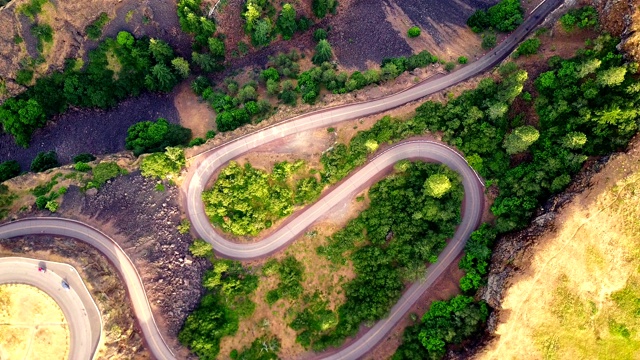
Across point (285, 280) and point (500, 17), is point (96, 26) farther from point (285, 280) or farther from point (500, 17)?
point (500, 17)

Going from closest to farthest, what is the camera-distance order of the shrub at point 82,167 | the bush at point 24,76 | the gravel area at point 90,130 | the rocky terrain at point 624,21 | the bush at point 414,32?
the rocky terrain at point 624,21 → the shrub at point 82,167 → the bush at point 24,76 → the bush at point 414,32 → the gravel area at point 90,130

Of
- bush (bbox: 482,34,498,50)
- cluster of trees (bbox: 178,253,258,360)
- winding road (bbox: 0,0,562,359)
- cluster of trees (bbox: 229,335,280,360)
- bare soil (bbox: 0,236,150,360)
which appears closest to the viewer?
bare soil (bbox: 0,236,150,360)

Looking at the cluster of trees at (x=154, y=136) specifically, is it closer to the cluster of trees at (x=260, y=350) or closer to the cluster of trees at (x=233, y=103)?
the cluster of trees at (x=233, y=103)

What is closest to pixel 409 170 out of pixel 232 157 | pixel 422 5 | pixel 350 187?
pixel 350 187

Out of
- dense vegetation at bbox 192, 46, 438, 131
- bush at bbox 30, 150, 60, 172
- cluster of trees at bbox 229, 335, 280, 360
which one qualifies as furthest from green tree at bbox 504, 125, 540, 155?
bush at bbox 30, 150, 60, 172

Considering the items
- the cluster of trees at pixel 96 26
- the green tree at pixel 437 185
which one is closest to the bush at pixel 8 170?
the cluster of trees at pixel 96 26

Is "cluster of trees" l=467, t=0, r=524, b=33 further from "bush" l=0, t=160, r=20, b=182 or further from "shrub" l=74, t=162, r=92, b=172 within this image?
"bush" l=0, t=160, r=20, b=182

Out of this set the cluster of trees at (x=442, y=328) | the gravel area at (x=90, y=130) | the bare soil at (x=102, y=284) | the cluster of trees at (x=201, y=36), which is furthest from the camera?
the gravel area at (x=90, y=130)
